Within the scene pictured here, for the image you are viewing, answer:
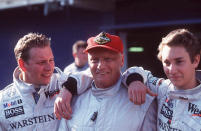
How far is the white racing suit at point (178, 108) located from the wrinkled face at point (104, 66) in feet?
1.17

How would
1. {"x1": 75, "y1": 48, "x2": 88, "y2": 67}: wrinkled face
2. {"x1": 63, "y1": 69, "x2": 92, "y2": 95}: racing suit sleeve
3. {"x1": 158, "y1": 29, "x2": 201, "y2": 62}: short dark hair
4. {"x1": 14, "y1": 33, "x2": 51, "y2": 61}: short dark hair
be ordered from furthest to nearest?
{"x1": 75, "y1": 48, "x2": 88, "y2": 67}: wrinkled face
{"x1": 14, "y1": 33, "x2": 51, "y2": 61}: short dark hair
{"x1": 63, "y1": 69, "x2": 92, "y2": 95}: racing suit sleeve
{"x1": 158, "y1": 29, "x2": 201, "y2": 62}: short dark hair

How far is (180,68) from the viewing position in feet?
5.65

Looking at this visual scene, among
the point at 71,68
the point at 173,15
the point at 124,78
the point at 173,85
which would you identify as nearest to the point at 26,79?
the point at 124,78

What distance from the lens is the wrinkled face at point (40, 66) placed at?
2.27 m

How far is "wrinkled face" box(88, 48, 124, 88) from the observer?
1.90 m

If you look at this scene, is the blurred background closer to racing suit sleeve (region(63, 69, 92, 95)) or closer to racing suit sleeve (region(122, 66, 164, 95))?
racing suit sleeve (region(122, 66, 164, 95))

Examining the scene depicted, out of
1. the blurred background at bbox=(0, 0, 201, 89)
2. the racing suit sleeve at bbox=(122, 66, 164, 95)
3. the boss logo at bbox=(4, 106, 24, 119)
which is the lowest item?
the boss logo at bbox=(4, 106, 24, 119)

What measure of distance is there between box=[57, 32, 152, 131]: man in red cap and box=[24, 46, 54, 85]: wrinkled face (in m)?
0.42

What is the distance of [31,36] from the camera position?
2393 mm

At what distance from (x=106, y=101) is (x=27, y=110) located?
671mm

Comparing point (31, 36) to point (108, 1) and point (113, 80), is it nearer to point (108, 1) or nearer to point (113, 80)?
point (113, 80)

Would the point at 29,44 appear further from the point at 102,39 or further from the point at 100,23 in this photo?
the point at 100,23

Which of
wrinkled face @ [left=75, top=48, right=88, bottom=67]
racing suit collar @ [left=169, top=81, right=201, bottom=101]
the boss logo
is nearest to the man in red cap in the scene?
racing suit collar @ [left=169, top=81, right=201, bottom=101]

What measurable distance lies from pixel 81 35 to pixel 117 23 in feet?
3.69
